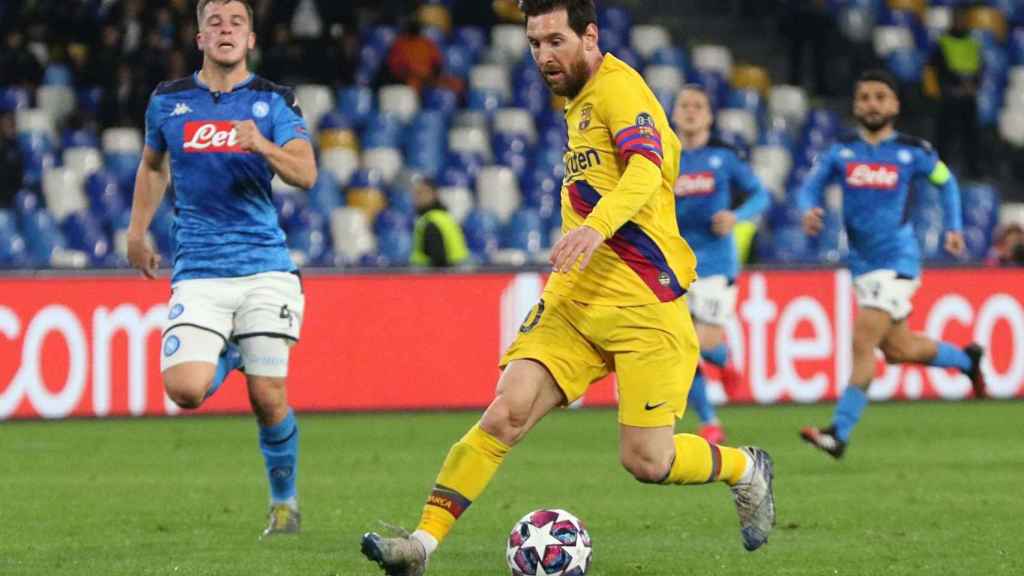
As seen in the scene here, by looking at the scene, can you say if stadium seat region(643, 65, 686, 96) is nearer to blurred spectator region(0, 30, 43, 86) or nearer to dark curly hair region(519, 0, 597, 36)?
blurred spectator region(0, 30, 43, 86)

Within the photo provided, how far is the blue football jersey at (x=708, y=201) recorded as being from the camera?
41.4 ft

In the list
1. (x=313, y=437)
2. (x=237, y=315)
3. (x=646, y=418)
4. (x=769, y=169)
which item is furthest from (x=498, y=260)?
(x=646, y=418)

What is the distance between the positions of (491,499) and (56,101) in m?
10.5

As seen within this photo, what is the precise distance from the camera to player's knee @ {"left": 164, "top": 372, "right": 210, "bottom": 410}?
7930mm

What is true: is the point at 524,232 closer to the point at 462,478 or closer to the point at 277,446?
the point at 277,446

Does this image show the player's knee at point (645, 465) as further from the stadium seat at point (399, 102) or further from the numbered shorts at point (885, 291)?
the stadium seat at point (399, 102)

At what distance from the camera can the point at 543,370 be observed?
6785 mm

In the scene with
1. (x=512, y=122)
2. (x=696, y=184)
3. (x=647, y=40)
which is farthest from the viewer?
(x=647, y=40)

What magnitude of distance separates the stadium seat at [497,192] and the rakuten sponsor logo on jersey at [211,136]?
11303mm

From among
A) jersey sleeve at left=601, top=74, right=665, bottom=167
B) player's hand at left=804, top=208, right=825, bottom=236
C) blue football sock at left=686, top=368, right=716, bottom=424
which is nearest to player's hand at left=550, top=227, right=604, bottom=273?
jersey sleeve at left=601, top=74, right=665, bottom=167

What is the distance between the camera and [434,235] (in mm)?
16625

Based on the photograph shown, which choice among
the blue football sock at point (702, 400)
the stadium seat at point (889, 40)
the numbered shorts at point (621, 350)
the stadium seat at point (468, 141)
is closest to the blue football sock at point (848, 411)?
the blue football sock at point (702, 400)

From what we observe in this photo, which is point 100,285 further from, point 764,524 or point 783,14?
point 783,14

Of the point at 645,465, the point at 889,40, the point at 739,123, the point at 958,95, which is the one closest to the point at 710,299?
the point at 645,465
